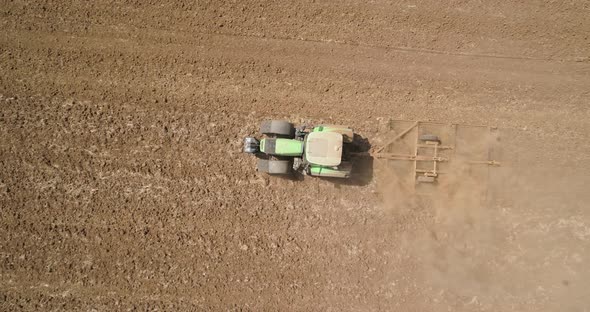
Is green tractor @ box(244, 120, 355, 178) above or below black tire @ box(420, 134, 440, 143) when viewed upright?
below

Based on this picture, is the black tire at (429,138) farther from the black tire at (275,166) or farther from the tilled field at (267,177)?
the black tire at (275,166)

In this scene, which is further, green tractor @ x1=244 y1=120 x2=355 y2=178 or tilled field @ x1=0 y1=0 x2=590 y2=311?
tilled field @ x1=0 y1=0 x2=590 y2=311

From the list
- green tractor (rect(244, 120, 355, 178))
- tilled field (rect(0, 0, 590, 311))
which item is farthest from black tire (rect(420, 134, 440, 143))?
green tractor (rect(244, 120, 355, 178))

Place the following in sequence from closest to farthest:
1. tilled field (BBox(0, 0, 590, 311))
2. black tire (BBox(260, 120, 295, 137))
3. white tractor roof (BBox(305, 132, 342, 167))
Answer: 1. white tractor roof (BBox(305, 132, 342, 167))
2. black tire (BBox(260, 120, 295, 137))
3. tilled field (BBox(0, 0, 590, 311))

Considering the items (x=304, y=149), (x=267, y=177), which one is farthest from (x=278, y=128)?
(x=267, y=177)

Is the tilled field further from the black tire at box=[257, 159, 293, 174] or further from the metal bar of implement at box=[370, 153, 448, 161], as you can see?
the black tire at box=[257, 159, 293, 174]

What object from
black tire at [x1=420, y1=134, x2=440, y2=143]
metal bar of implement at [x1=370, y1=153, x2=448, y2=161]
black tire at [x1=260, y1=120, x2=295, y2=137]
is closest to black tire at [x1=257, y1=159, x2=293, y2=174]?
black tire at [x1=260, y1=120, x2=295, y2=137]

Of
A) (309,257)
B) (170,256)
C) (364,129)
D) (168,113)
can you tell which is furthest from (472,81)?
(170,256)

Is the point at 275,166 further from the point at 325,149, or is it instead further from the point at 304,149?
the point at 325,149

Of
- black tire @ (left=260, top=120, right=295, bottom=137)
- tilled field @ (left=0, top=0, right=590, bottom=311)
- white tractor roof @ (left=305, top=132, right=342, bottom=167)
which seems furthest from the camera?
tilled field @ (left=0, top=0, right=590, bottom=311)
